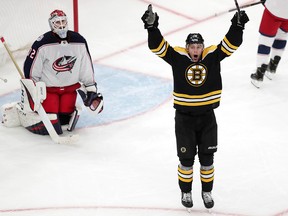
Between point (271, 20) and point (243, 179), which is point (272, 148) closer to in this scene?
point (243, 179)

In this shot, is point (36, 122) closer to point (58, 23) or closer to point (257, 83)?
point (58, 23)

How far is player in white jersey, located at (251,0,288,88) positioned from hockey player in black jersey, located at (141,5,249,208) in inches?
58.6

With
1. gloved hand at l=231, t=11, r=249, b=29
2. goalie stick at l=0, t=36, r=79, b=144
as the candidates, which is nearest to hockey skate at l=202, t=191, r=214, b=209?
gloved hand at l=231, t=11, r=249, b=29

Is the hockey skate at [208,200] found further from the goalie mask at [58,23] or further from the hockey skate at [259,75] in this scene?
the hockey skate at [259,75]

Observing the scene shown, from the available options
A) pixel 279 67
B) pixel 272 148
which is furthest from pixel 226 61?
pixel 272 148

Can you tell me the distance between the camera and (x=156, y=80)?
4453 millimetres

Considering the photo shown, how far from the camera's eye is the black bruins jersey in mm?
2650

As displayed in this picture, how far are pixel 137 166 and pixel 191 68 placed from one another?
820 mm

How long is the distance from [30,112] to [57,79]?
0.27 m

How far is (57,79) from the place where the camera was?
A: 11.6 ft

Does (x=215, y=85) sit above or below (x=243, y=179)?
above

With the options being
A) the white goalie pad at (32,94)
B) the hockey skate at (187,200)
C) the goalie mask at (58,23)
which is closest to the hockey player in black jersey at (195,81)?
the hockey skate at (187,200)

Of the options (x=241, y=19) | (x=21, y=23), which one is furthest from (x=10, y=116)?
(x=241, y=19)

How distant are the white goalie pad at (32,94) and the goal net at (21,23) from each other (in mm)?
1127
